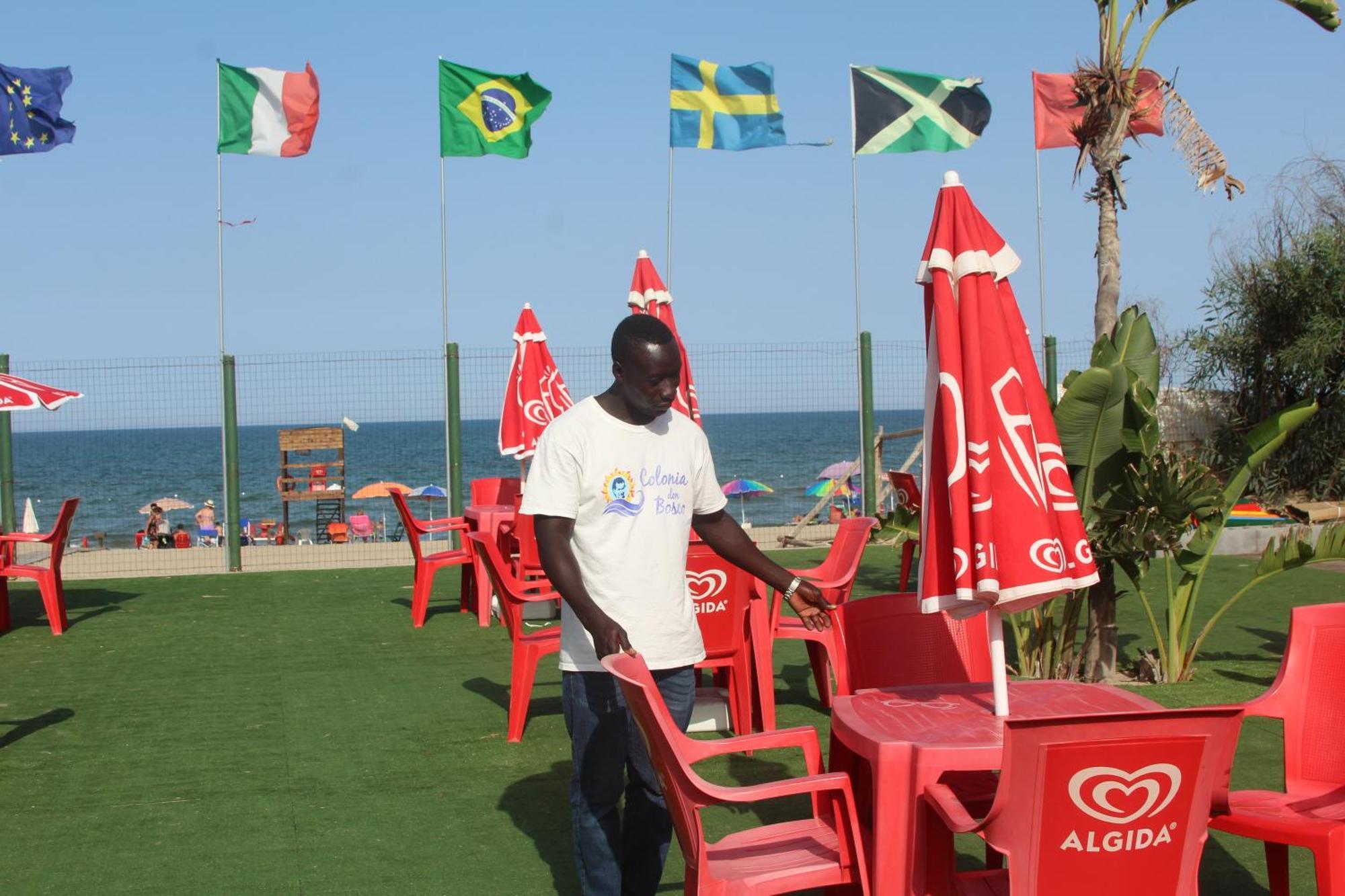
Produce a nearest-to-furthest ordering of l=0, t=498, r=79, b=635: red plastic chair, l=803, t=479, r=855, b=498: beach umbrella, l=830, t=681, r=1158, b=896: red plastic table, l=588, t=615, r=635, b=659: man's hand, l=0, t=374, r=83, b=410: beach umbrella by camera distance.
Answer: l=830, t=681, r=1158, b=896: red plastic table, l=588, t=615, r=635, b=659: man's hand, l=0, t=374, r=83, b=410: beach umbrella, l=0, t=498, r=79, b=635: red plastic chair, l=803, t=479, r=855, b=498: beach umbrella

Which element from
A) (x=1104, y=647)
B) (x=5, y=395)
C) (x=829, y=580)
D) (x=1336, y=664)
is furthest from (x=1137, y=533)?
(x=5, y=395)

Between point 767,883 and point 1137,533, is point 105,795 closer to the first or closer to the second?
point 767,883

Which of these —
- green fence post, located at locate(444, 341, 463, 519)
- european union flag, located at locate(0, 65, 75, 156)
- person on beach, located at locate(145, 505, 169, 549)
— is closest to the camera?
european union flag, located at locate(0, 65, 75, 156)

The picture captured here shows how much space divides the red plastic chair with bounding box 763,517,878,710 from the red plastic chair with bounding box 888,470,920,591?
181 cm

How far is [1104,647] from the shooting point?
7.27 m

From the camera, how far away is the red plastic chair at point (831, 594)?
21.2 ft

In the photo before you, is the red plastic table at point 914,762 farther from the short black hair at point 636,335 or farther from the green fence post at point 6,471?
the green fence post at point 6,471

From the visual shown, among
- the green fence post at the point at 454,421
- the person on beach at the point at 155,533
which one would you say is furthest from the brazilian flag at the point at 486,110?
the person on beach at the point at 155,533

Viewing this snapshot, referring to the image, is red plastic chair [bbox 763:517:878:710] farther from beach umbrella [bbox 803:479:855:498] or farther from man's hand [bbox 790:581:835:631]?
beach umbrella [bbox 803:479:855:498]

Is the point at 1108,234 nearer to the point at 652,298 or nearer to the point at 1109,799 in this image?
the point at 652,298

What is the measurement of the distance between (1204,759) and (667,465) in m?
1.62

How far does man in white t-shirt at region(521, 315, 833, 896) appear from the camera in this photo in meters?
3.64

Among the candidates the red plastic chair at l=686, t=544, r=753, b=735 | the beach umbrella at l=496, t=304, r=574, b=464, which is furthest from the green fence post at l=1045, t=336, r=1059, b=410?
the red plastic chair at l=686, t=544, r=753, b=735

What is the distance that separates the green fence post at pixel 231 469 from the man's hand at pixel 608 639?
34.3 ft
